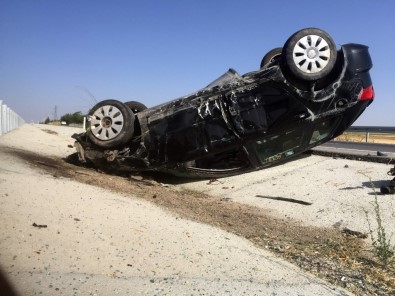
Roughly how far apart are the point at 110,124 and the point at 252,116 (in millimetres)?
2692

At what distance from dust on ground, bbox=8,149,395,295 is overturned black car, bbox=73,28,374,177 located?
68 cm

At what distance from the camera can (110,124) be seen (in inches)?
306

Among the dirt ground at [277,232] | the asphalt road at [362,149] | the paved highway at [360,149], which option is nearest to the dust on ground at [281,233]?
the dirt ground at [277,232]

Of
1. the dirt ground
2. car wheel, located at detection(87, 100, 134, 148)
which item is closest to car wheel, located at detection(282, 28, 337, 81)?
the dirt ground

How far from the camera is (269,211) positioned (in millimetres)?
6805

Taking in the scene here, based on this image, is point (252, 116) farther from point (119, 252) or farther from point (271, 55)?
point (119, 252)

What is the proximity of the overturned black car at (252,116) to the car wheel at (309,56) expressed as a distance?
0.02m

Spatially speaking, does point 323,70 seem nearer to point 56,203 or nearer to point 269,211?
point 269,211

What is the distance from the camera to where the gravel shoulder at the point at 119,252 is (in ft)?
10.5

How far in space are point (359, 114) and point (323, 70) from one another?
140 cm

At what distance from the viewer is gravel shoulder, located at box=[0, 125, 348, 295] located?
3.21 meters

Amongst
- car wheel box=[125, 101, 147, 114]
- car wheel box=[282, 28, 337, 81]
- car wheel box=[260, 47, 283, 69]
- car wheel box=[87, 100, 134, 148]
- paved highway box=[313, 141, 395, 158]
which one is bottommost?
paved highway box=[313, 141, 395, 158]

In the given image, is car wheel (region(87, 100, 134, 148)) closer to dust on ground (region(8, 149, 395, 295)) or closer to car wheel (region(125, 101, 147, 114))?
dust on ground (region(8, 149, 395, 295))

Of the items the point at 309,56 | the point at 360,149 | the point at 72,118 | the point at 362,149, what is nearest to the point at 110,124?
the point at 309,56
